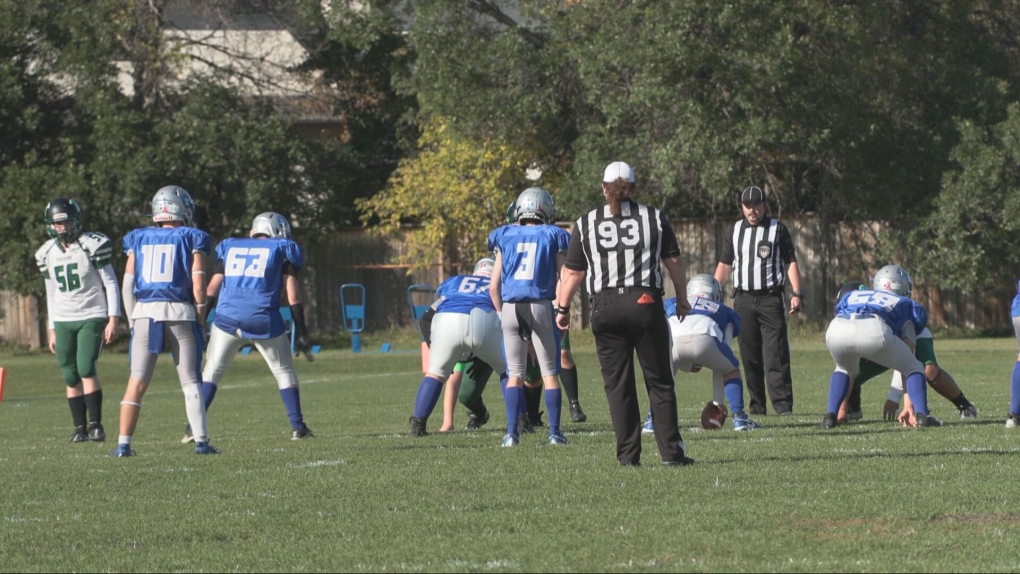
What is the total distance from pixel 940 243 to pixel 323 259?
575 inches

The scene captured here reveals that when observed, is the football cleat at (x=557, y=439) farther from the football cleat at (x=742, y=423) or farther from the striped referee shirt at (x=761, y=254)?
the striped referee shirt at (x=761, y=254)

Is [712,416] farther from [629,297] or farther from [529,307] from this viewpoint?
[629,297]

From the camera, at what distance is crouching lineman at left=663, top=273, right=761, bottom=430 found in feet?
39.0

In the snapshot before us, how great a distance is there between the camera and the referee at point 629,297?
344 inches

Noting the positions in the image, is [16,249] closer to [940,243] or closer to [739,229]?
[940,243]

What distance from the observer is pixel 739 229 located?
43.1 ft

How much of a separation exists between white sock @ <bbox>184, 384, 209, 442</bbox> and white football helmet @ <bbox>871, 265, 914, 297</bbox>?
5.17 metres

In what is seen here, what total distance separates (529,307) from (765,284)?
3203 mm

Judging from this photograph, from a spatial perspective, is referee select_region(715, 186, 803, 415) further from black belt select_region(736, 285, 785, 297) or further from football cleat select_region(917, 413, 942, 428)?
football cleat select_region(917, 413, 942, 428)

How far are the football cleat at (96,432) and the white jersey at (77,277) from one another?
0.89m

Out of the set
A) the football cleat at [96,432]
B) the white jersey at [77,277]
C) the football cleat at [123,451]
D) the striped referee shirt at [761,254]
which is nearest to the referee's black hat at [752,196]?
the striped referee shirt at [761,254]

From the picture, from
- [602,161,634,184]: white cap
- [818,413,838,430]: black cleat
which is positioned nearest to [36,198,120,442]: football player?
[602,161,634,184]: white cap

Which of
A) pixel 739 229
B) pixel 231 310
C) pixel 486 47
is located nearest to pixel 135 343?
pixel 231 310

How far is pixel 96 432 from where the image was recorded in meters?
→ 12.8
